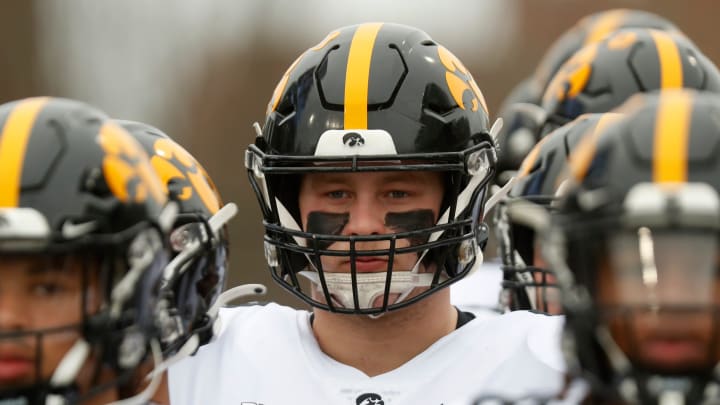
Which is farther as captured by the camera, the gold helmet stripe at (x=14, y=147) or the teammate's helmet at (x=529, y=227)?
the teammate's helmet at (x=529, y=227)

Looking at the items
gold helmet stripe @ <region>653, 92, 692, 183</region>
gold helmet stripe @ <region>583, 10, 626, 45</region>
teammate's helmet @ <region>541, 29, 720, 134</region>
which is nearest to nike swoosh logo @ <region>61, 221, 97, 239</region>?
gold helmet stripe @ <region>653, 92, 692, 183</region>

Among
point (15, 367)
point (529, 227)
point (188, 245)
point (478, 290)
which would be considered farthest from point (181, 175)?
point (478, 290)

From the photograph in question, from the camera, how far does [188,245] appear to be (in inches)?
123

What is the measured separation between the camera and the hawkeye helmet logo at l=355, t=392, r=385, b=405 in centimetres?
309

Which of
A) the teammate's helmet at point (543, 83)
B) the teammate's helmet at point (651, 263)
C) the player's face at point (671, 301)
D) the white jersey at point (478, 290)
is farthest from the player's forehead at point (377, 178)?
the teammate's helmet at point (543, 83)

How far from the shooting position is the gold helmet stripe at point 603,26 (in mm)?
6000

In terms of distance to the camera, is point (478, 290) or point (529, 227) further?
point (478, 290)

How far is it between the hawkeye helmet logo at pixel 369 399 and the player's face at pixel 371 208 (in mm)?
308

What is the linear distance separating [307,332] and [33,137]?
3.71 ft

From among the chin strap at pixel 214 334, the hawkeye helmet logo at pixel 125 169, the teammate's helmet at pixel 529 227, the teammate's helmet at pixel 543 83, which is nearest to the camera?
the hawkeye helmet logo at pixel 125 169

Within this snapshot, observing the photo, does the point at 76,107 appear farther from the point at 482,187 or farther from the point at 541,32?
the point at 541,32

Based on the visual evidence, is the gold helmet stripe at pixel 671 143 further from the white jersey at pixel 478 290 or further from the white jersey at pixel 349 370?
the white jersey at pixel 478 290

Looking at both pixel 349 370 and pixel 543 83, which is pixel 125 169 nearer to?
pixel 349 370

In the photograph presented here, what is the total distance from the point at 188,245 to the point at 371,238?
46 cm
